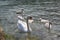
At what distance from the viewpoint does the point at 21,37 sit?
41.2 ft

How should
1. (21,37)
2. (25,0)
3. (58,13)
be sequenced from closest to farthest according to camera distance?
(21,37)
(58,13)
(25,0)

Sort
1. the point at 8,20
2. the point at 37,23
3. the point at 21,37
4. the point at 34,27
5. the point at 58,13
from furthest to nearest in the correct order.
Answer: the point at 58,13 < the point at 8,20 < the point at 37,23 < the point at 34,27 < the point at 21,37

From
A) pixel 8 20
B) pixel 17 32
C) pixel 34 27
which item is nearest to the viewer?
pixel 17 32

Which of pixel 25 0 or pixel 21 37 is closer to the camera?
pixel 21 37

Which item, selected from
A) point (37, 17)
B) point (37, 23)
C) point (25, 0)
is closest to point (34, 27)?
point (37, 23)

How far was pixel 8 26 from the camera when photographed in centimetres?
1498

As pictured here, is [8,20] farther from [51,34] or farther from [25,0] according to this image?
[25,0]

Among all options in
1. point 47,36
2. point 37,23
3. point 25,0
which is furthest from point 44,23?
point 25,0

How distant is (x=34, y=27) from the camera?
47.8 feet

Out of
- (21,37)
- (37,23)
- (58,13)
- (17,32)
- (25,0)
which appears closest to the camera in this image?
(21,37)

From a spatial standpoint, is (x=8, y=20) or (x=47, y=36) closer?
(x=47, y=36)

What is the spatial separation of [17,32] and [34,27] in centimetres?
137

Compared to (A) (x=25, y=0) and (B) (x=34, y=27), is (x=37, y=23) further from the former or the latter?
(A) (x=25, y=0)

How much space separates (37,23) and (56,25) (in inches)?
53.7
